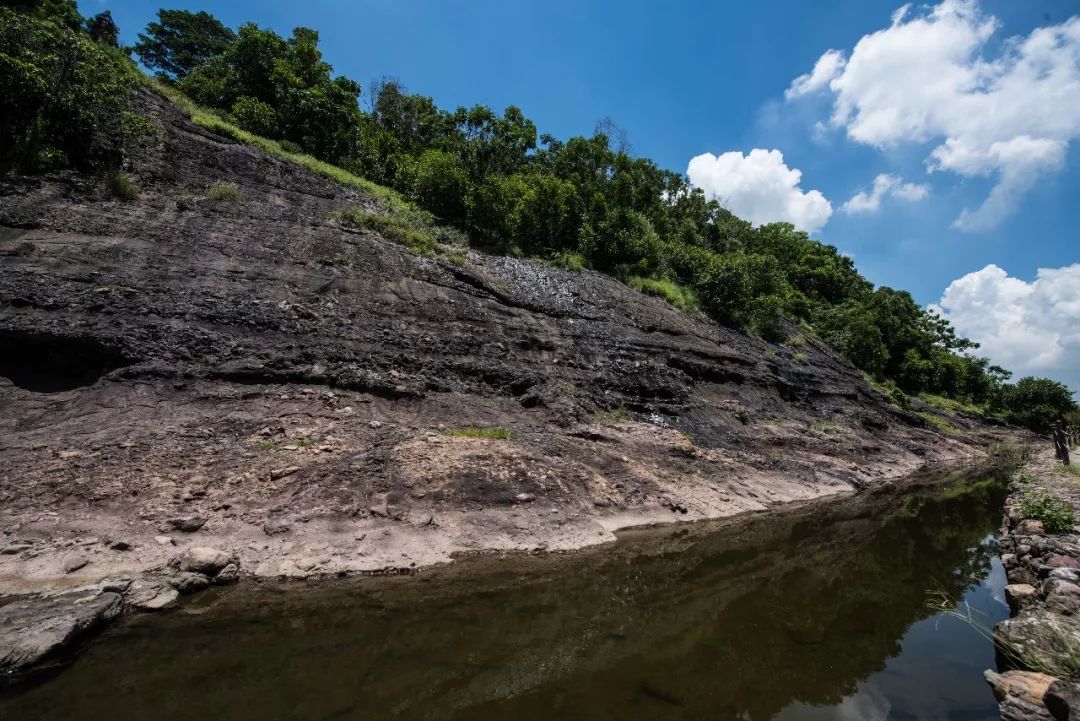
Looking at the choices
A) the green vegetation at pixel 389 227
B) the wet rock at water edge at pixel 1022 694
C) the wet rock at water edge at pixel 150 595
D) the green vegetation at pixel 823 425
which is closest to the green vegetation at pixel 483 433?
the wet rock at water edge at pixel 150 595

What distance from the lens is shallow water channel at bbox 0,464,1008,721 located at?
4.61 m

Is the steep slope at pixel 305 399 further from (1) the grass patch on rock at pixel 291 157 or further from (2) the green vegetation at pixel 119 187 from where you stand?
(1) the grass patch on rock at pixel 291 157

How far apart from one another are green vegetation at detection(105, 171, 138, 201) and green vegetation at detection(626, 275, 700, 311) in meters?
21.7

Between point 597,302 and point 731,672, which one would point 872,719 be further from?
point 597,302

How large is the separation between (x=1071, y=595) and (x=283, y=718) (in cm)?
872

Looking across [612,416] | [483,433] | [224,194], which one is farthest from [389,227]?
[612,416]

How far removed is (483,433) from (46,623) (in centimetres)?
860

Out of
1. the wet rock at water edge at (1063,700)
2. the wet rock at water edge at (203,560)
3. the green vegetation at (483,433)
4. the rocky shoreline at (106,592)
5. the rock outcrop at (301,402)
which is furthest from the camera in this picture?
the green vegetation at (483,433)

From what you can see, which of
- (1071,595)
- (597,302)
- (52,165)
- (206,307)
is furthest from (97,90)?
(1071,595)

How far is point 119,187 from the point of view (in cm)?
1484

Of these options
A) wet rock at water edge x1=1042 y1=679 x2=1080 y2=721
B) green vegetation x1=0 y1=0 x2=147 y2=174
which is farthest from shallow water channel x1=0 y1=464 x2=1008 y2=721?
green vegetation x1=0 y1=0 x2=147 y2=174

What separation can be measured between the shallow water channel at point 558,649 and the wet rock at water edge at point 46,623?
272 mm

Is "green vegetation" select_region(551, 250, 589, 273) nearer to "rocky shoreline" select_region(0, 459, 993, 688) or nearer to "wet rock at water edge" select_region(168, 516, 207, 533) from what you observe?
"rocky shoreline" select_region(0, 459, 993, 688)

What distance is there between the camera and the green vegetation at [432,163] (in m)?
15.0
